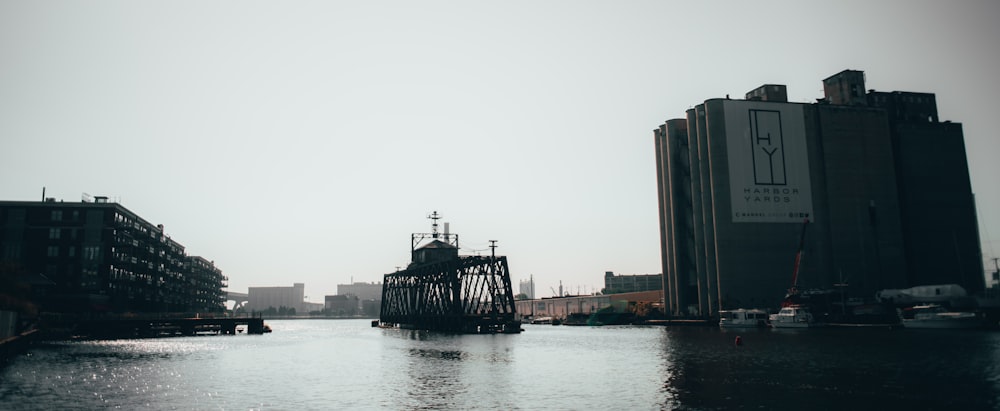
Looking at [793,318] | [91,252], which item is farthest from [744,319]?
[91,252]

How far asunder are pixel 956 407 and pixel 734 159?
89191 millimetres

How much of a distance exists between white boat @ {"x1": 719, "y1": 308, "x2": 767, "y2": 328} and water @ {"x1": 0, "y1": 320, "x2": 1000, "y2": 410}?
1570 inches

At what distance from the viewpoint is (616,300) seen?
178 metres

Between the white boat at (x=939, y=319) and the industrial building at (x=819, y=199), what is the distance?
21.1 meters

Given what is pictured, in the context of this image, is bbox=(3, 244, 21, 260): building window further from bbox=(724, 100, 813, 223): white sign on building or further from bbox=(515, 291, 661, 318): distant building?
bbox=(515, 291, 661, 318): distant building

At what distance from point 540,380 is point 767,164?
87090 mm

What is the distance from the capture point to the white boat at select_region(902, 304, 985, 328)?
78062 mm

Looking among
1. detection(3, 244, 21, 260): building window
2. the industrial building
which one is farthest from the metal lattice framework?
detection(3, 244, 21, 260): building window

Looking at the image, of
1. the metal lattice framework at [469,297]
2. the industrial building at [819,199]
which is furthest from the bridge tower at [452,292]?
the industrial building at [819,199]

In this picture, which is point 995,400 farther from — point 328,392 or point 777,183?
point 777,183

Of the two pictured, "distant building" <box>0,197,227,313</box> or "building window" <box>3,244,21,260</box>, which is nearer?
"building window" <box>3,244,21,260</box>

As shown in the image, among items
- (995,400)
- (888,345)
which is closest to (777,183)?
(888,345)

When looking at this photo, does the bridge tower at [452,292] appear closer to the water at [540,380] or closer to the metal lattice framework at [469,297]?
the metal lattice framework at [469,297]

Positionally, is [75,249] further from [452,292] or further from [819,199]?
[819,199]
